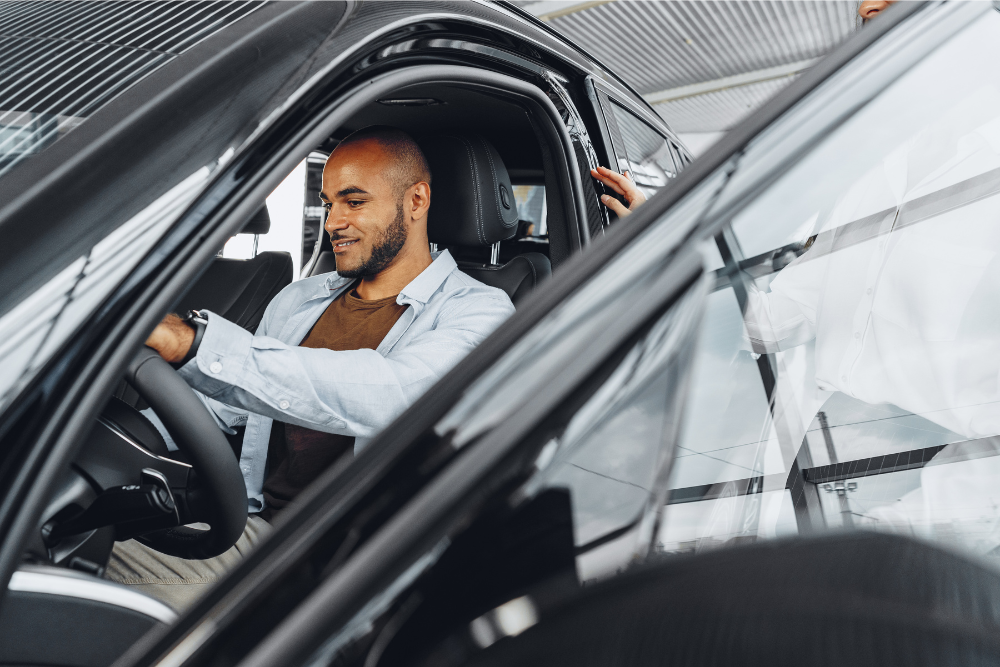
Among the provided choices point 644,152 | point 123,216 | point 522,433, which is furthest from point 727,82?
point 522,433

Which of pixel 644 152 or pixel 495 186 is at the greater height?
pixel 644 152

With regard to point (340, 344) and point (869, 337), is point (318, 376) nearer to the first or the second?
point (340, 344)

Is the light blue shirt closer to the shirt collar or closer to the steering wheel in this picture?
the shirt collar

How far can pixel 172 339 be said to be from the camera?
960mm

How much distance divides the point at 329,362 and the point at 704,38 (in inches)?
338

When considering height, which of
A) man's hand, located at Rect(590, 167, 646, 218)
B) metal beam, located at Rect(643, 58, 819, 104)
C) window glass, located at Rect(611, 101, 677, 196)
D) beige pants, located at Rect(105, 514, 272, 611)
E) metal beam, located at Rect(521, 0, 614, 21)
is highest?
metal beam, located at Rect(643, 58, 819, 104)

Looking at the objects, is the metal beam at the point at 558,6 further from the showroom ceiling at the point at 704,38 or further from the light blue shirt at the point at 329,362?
the light blue shirt at the point at 329,362

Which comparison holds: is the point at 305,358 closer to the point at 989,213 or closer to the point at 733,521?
the point at 733,521

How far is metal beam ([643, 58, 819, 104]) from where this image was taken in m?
9.31

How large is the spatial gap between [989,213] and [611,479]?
1.59ft

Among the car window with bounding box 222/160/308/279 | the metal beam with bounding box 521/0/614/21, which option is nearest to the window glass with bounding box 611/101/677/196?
the car window with bounding box 222/160/308/279

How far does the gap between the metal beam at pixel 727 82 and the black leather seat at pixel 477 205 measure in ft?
25.1

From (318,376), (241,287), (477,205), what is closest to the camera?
(318,376)

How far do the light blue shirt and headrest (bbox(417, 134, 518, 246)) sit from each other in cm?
12
